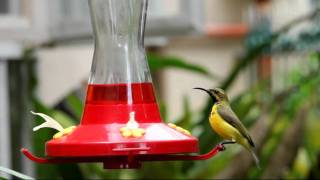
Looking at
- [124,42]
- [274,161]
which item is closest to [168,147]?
[124,42]

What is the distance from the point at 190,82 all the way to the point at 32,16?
7.83m

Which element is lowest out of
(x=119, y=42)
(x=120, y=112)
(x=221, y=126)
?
(x=221, y=126)

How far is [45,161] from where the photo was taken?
123 inches

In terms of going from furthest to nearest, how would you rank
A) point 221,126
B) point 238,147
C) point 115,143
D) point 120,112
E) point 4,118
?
point 4,118 → point 238,147 → point 221,126 → point 120,112 → point 115,143

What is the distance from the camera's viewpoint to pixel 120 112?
320 centimetres

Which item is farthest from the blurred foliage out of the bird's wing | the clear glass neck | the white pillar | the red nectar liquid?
the red nectar liquid

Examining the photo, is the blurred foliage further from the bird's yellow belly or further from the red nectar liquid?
the red nectar liquid

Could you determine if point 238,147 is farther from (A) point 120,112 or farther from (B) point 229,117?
(A) point 120,112

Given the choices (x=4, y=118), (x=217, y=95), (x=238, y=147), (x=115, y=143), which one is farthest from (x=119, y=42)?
(x=4, y=118)

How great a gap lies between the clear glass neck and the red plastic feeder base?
0.23m

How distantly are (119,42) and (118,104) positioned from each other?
16.3 inches

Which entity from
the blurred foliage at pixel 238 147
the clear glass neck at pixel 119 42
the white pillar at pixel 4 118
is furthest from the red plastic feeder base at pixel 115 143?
the white pillar at pixel 4 118

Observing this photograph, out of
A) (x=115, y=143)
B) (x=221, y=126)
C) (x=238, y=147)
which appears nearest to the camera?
(x=115, y=143)

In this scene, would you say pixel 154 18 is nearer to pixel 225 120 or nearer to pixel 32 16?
pixel 32 16
